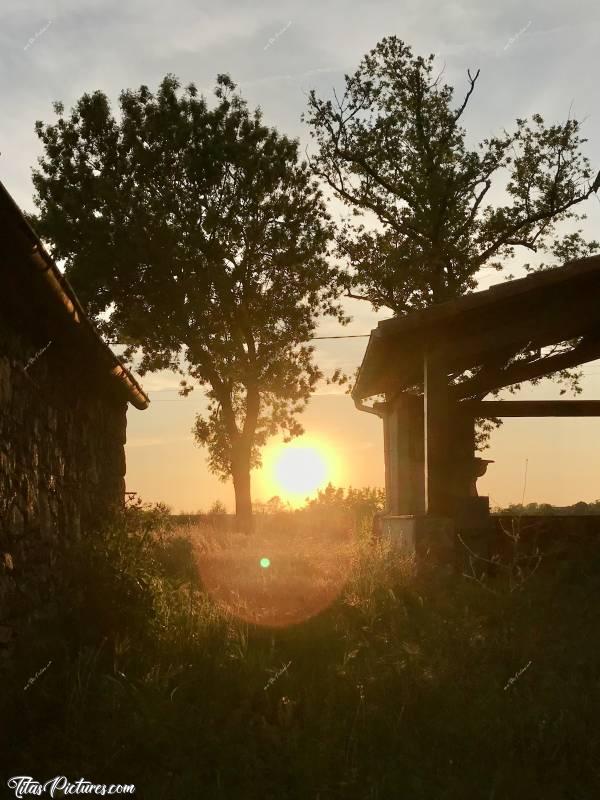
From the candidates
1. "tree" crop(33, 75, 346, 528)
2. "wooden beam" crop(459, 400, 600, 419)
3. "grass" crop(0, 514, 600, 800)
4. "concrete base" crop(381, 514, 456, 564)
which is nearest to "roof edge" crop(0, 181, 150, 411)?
"grass" crop(0, 514, 600, 800)

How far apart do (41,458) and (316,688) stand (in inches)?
106

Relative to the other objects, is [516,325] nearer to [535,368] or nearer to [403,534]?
[535,368]

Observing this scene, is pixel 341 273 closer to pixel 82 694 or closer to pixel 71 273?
pixel 71 273

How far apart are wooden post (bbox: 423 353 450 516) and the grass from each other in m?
1.07

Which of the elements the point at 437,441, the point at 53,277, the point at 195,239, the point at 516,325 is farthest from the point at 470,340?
the point at 195,239

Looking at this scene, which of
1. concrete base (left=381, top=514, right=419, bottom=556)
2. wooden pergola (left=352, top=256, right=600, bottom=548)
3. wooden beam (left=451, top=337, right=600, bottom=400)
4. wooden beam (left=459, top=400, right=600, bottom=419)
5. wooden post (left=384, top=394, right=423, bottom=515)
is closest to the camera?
wooden pergola (left=352, top=256, right=600, bottom=548)

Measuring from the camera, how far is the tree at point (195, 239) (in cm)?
2144

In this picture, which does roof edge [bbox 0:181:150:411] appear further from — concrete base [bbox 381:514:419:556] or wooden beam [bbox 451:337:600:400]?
wooden beam [bbox 451:337:600:400]

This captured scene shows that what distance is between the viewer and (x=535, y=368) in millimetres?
11430

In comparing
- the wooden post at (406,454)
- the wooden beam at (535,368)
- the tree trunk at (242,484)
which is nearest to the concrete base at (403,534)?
the wooden post at (406,454)

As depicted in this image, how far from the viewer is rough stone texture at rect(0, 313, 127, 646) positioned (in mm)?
5332

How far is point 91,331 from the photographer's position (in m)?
6.39

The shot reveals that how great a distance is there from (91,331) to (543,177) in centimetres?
1903

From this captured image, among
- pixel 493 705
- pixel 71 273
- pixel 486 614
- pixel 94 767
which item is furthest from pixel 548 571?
pixel 71 273
